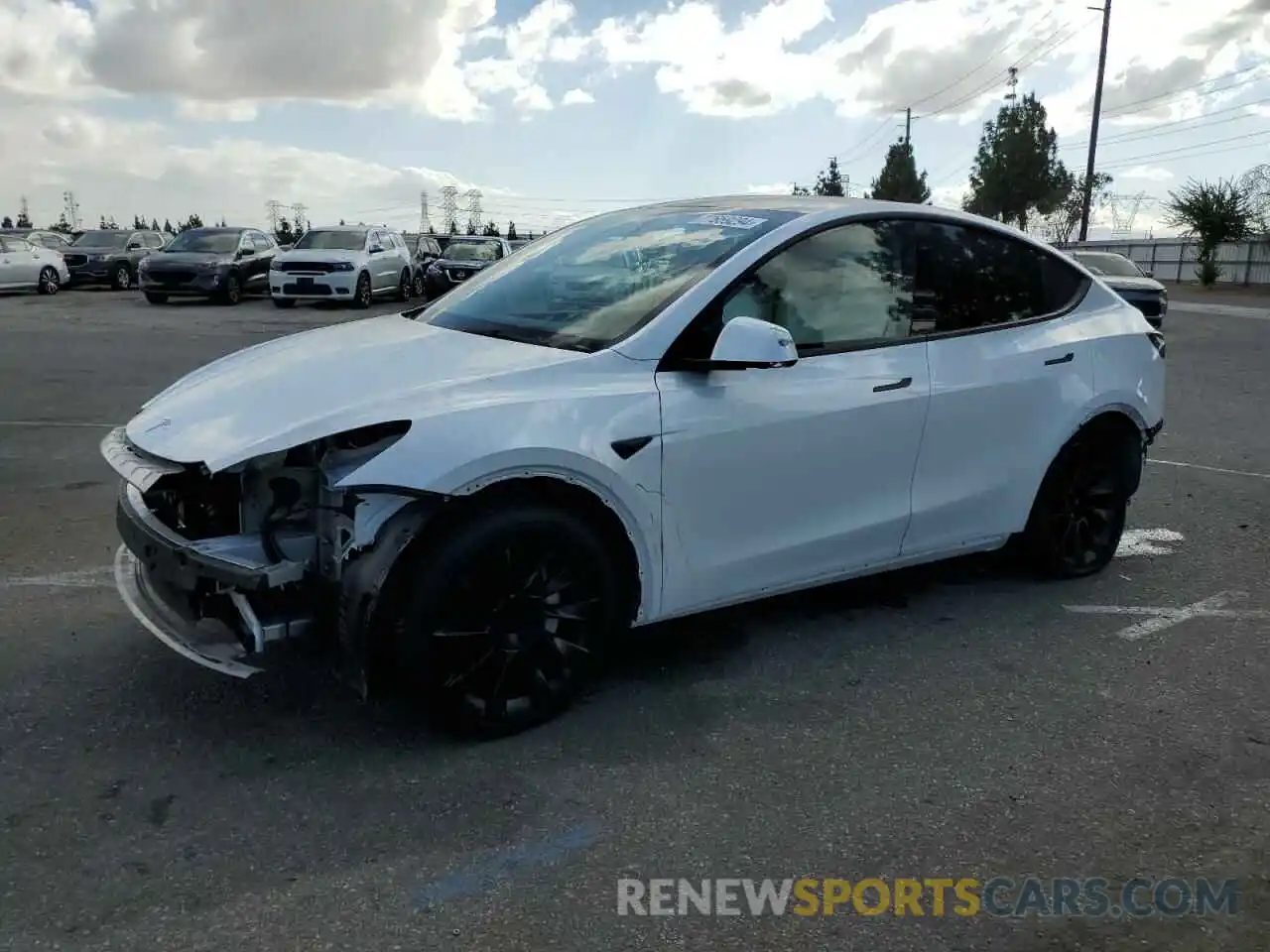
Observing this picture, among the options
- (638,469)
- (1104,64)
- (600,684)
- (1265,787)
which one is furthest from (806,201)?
(1104,64)

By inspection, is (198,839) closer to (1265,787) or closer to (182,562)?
(182,562)

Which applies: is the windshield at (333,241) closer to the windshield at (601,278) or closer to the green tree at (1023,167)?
the windshield at (601,278)

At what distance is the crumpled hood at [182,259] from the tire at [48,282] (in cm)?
536

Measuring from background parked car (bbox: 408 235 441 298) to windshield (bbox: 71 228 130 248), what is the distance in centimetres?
774

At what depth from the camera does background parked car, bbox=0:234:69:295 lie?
974 inches

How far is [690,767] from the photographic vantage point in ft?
10.5

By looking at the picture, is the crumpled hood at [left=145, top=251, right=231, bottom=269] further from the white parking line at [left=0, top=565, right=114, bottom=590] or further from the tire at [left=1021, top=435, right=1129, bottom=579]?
the tire at [left=1021, top=435, right=1129, bottom=579]

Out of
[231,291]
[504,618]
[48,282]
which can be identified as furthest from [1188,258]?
[504,618]

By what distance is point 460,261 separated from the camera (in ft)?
84.7

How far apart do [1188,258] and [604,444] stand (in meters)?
50.1

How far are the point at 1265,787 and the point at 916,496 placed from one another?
1.47 metres

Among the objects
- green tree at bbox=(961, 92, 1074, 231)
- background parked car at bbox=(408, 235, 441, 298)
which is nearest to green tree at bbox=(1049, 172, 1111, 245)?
green tree at bbox=(961, 92, 1074, 231)

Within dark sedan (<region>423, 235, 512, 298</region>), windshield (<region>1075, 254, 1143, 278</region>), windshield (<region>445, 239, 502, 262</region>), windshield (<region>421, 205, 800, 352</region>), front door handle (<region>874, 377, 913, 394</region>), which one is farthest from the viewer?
windshield (<region>445, 239, 502, 262</region>)

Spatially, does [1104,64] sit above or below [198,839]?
above
